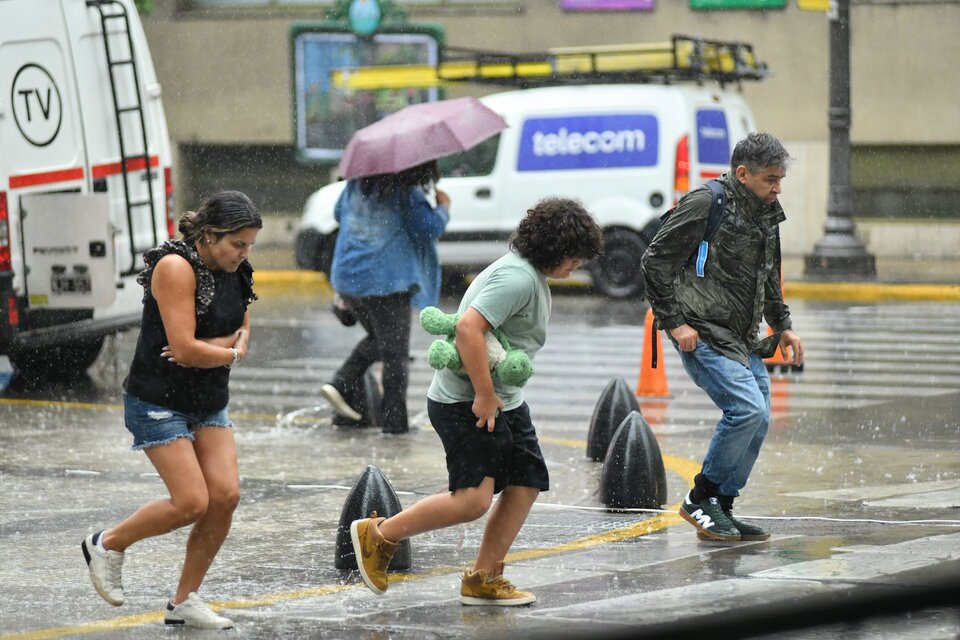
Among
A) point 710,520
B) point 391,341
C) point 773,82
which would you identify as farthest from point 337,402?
point 773,82

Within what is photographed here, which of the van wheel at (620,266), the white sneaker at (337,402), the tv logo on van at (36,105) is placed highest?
the tv logo on van at (36,105)

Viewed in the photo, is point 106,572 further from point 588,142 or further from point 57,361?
point 588,142

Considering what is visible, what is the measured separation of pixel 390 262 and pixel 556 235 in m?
4.20

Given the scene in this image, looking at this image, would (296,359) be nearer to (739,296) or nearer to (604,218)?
(604,218)

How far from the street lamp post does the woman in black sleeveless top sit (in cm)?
1619

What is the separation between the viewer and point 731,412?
6.40 meters

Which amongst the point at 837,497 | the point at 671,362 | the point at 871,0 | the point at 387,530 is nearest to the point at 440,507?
the point at 387,530

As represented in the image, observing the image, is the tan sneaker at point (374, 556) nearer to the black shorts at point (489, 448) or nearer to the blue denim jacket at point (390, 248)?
the black shorts at point (489, 448)

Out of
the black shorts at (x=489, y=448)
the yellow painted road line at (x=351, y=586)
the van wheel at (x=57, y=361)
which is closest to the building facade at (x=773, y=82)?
the van wheel at (x=57, y=361)

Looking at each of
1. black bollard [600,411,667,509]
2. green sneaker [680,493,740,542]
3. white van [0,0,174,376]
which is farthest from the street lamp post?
green sneaker [680,493,740,542]

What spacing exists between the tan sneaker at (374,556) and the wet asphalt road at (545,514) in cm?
7

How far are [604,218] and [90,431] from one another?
9831 mm

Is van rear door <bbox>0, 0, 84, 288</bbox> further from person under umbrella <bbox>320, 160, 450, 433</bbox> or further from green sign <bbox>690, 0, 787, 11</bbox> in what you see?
green sign <bbox>690, 0, 787, 11</bbox>

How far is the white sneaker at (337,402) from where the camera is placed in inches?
384
